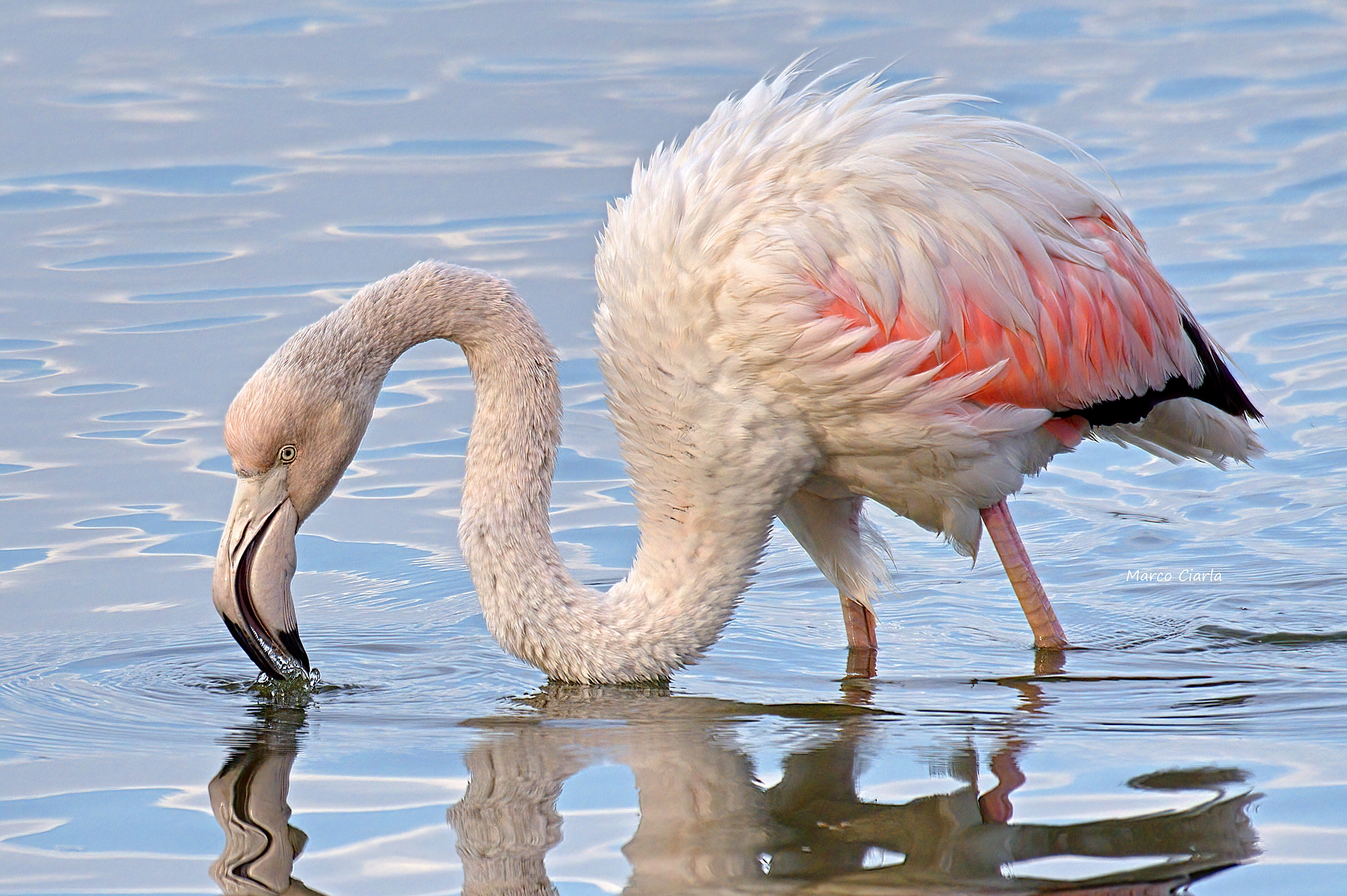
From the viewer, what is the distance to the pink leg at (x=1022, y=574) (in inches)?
255

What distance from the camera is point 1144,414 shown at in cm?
679

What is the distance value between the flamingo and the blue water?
0.37m

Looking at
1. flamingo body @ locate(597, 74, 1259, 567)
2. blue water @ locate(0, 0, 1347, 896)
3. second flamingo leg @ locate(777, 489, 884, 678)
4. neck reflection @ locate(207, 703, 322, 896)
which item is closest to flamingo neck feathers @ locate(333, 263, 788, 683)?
blue water @ locate(0, 0, 1347, 896)

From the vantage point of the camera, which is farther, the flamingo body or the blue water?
the flamingo body

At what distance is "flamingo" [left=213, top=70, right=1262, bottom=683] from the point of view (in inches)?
233

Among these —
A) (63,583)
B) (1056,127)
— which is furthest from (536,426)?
(1056,127)

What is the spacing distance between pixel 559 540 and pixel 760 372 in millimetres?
2495

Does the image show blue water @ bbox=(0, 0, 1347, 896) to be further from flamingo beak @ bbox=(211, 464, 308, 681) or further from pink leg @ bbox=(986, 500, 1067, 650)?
flamingo beak @ bbox=(211, 464, 308, 681)

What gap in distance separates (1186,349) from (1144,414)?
30cm

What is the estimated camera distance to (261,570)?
5855 mm

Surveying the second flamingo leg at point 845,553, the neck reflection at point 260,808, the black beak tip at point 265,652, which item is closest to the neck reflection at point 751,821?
the neck reflection at point 260,808

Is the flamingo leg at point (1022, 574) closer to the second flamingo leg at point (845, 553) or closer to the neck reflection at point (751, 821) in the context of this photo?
the second flamingo leg at point (845, 553)

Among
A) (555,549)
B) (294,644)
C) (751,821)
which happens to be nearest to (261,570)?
(294,644)

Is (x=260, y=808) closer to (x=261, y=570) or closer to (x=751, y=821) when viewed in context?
(x=261, y=570)
